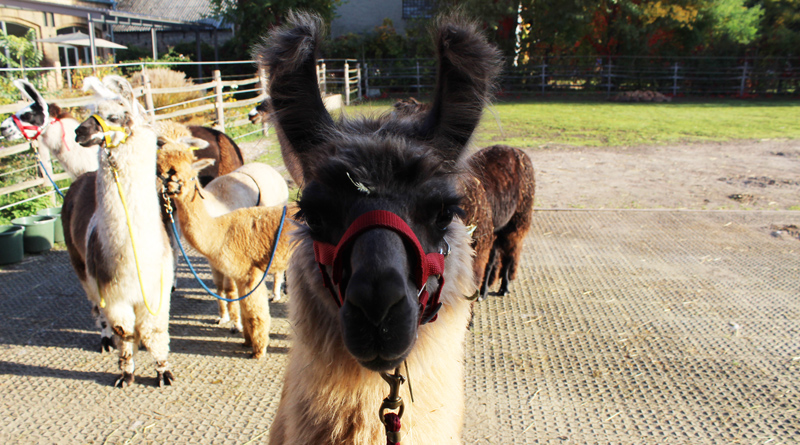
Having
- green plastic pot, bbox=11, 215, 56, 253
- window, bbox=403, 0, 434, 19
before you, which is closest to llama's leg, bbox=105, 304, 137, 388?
green plastic pot, bbox=11, 215, 56, 253

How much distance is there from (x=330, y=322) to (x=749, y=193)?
8.57 metres

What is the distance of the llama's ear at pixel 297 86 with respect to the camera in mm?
1609

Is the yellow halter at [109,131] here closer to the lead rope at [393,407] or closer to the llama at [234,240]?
the llama at [234,240]

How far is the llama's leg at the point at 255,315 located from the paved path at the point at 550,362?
0.42 feet

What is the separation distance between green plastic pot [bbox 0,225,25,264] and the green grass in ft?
25.7

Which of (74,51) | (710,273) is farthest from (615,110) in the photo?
(74,51)

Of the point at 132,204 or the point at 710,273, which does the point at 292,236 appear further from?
the point at 710,273

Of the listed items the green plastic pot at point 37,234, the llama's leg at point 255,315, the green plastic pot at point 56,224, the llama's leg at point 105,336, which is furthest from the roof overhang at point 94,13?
the llama's leg at point 255,315

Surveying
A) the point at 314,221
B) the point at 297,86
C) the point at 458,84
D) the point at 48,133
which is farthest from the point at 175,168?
the point at 48,133

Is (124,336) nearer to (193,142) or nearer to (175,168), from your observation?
(175,168)

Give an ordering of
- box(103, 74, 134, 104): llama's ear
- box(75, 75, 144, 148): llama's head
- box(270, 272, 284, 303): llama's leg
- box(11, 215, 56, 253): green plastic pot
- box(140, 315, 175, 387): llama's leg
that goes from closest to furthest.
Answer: box(75, 75, 144, 148): llama's head < box(140, 315, 175, 387): llama's leg < box(103, 74, 134, 104): llama's ear < box(270, 272, 284, 303): llama's leg < box(11, 215, 56, 253): green plastic pot

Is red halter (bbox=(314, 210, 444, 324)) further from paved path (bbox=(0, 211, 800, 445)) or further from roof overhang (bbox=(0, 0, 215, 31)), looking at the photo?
roof overhang (bbox=(0, 0, 215, 31))

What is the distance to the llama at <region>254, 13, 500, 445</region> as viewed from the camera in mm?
1240

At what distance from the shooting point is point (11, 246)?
17.1 feet
